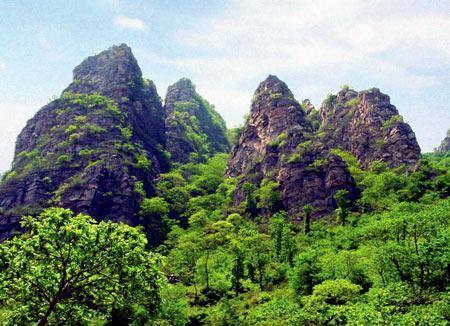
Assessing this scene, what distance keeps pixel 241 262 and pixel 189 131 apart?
108 metres

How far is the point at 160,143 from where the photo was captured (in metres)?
147

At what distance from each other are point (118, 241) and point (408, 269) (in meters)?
35.8

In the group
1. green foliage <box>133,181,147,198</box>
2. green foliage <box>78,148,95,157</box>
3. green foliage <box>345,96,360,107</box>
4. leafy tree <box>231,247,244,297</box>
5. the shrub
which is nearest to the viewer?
leafy tree <box>231,247,244,297</box>

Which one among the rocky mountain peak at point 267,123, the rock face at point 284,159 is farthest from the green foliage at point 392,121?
the rocky mountain peak at point 267,123

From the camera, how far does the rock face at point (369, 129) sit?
10562cm

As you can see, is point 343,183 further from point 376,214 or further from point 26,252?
point 26,252

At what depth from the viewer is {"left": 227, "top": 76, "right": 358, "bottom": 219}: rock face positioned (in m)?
95.8

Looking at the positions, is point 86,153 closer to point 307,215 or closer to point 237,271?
point 307,215

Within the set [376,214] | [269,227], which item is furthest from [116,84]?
[376,214]

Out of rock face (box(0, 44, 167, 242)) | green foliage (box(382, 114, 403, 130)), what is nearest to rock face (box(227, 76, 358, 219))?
green foliage (box(382, 114, 403, 130))

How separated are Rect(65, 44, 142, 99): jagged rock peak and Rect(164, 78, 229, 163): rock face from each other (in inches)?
923

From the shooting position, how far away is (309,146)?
108312mm

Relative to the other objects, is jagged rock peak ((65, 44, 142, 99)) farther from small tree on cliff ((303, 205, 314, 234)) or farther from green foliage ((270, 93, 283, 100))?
small tree on cliff ((303, 205, 314, 234))

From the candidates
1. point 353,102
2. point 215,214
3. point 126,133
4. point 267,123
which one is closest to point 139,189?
point 215,214
